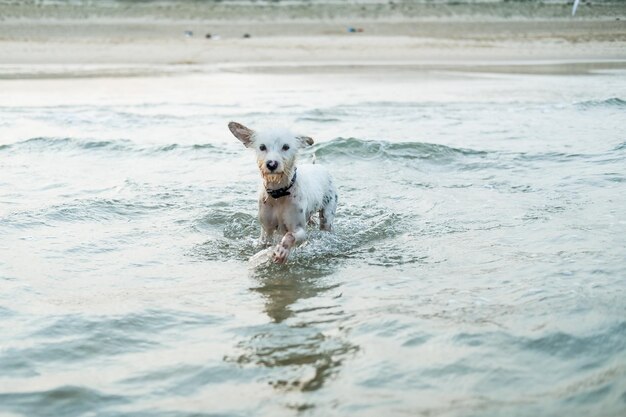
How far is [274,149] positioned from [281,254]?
0.90 meters

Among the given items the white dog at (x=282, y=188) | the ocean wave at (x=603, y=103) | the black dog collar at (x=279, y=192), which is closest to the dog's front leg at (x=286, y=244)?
the white dog at (x=282, y=188)

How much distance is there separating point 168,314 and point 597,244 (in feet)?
13.2

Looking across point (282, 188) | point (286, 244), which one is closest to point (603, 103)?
point (282, 188)

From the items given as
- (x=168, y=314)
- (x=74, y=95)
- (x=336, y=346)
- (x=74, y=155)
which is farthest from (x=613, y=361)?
(x=74, y=95)

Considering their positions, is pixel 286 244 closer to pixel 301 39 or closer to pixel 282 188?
pixel 282 188

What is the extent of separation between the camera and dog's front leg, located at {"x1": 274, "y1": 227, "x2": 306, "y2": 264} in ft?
23.6

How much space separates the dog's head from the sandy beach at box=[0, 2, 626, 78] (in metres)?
21.3

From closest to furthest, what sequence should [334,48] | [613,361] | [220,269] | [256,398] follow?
[256,398] < [613,361] < [220,269] < [334,48]

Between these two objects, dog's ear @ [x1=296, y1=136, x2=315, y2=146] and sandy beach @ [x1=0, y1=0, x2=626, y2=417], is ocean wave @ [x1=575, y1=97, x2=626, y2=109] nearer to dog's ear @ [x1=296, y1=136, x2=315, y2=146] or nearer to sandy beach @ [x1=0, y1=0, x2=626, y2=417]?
sandy beach @ [x1=0, y1=0, x2=626, y2=417]

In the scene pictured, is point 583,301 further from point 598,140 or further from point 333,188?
point 598,140

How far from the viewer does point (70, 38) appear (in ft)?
120

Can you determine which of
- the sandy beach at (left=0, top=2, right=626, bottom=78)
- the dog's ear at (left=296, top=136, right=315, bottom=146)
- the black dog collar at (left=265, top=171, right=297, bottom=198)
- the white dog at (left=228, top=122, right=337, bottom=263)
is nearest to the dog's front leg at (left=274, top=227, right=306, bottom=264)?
the white dog at (left=228, top=122, right=337, bottom=263)

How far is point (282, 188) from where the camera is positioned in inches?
293

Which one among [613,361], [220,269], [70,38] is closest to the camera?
[613,361]
